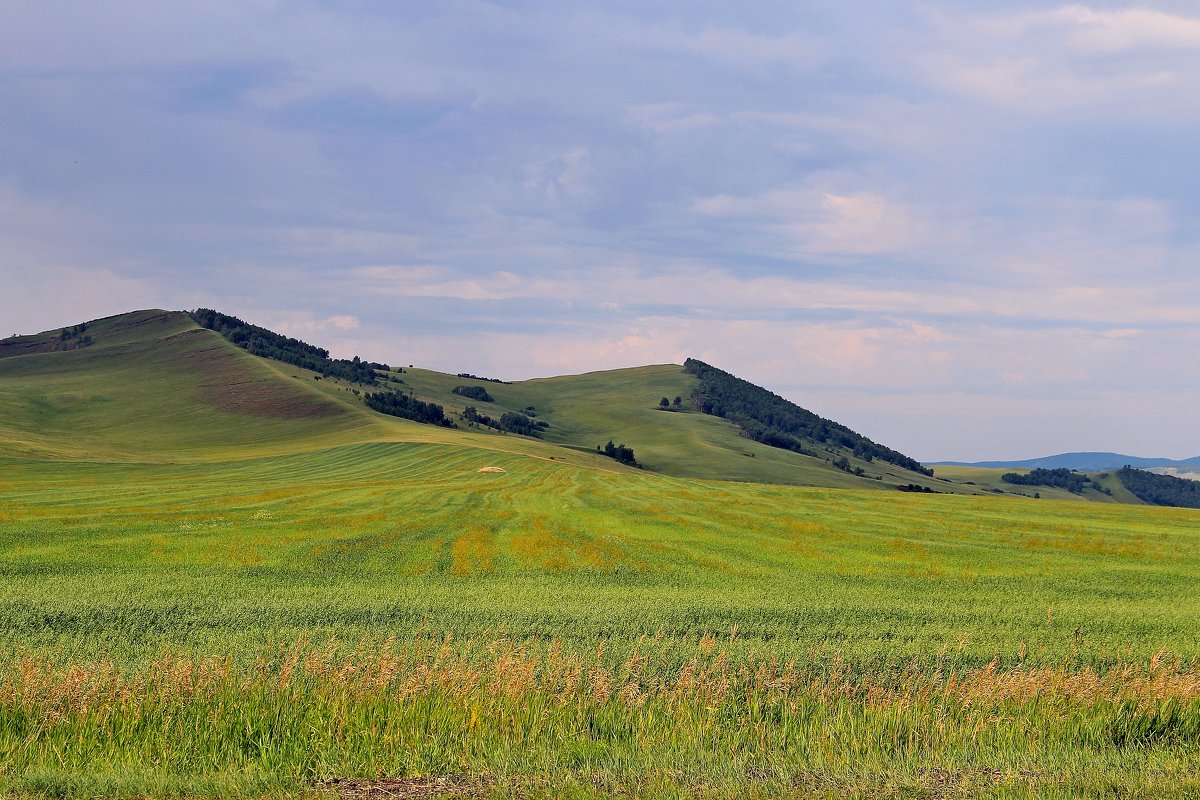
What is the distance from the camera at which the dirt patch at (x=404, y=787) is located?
993 centimetres

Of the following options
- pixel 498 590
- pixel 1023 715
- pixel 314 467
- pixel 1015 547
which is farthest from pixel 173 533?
pixel 314 467

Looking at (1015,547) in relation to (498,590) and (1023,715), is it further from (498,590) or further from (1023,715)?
(1023,715)

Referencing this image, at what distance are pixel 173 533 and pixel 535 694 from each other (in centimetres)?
2950

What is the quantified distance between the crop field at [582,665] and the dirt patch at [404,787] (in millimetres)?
66

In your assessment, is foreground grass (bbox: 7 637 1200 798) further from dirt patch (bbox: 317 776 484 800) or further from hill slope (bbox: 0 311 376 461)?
hill slope (bbox: 0 311 376 461)

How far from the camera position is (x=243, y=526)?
40.0 m

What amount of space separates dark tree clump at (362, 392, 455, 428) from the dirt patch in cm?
17578

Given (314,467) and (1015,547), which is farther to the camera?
A: (314,467)

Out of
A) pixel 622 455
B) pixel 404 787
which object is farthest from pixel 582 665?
pixel 622 455

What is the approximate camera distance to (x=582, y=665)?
50.6ft

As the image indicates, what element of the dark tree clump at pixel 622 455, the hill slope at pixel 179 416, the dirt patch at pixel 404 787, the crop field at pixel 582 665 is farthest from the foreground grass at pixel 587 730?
the dark tree clump at pixel 622 455

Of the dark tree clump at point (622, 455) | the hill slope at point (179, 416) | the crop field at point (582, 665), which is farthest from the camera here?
the dark tree clump at point (622, 455)

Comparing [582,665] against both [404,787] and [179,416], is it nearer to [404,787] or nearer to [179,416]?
[404,787]

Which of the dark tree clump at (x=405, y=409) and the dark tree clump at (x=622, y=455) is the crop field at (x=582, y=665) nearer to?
the dark tree clump at (x=622, y=455)
